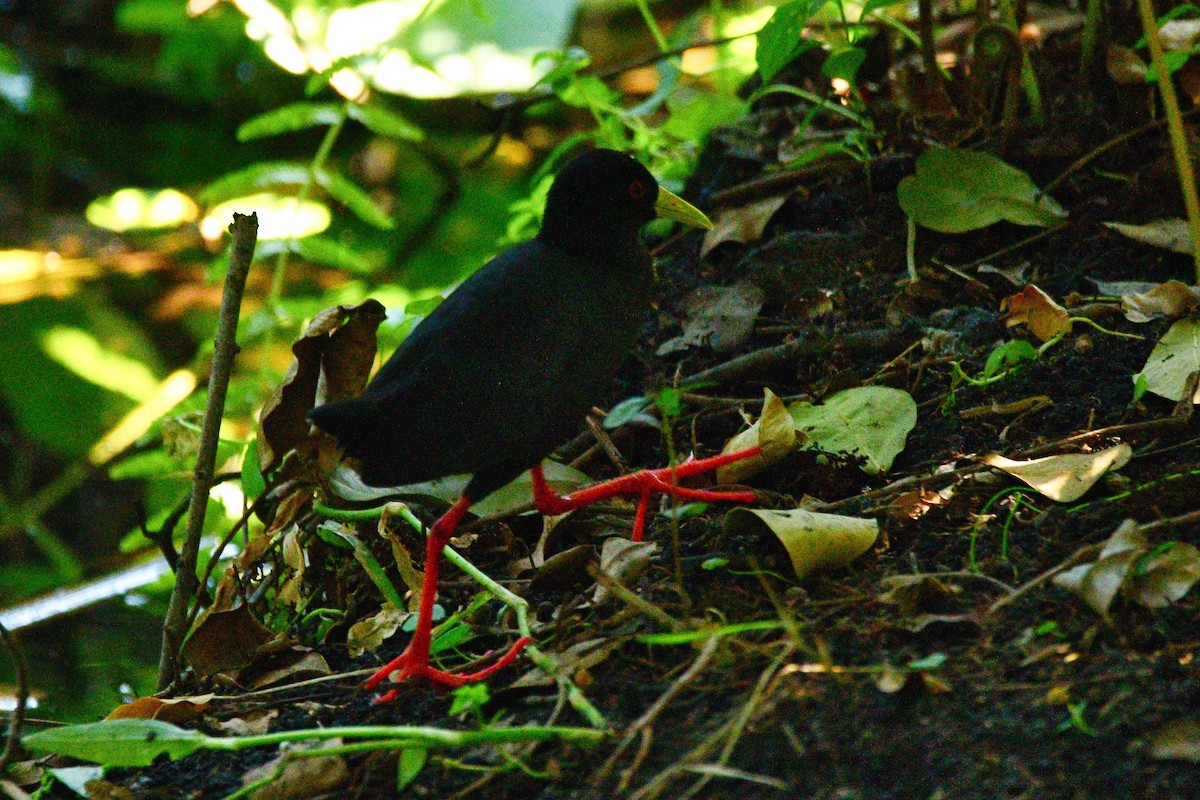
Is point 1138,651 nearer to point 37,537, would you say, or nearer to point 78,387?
point 37,537

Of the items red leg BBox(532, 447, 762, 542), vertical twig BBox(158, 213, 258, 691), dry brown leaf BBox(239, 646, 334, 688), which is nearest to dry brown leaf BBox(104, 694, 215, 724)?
dry brown leaf BBox(239, 646, 334, 688)

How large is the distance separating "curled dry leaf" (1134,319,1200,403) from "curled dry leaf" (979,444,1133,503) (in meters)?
0.22

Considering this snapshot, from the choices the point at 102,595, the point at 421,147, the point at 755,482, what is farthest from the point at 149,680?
the point at 421,147

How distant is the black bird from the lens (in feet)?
7.72

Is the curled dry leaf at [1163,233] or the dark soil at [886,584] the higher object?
the curled dry leaf at [1163,233]

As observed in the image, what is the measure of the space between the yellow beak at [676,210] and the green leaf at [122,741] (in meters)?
1.74

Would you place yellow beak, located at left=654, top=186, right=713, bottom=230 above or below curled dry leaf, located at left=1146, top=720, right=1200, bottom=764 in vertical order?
above

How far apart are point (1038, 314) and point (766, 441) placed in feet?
2.60

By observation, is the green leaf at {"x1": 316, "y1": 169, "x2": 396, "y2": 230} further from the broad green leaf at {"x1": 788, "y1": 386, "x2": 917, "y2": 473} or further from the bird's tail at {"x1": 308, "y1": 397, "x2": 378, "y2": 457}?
the broad green leaf at {"x1": 788, "y1": 386, "x2": 917, "y2": 473}

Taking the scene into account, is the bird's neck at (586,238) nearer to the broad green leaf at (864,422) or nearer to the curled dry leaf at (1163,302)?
the broad green leaf at (864,422)

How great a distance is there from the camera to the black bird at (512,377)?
2.35 metres

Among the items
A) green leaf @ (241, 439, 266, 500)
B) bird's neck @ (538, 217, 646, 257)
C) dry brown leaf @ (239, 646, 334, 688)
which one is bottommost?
dry brown leaf @ (239, 646, 334, 688)

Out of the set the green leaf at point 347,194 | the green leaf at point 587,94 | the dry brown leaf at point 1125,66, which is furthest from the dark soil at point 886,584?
the green leaf at point 347,194

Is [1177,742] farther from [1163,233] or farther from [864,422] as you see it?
[1163,233]
